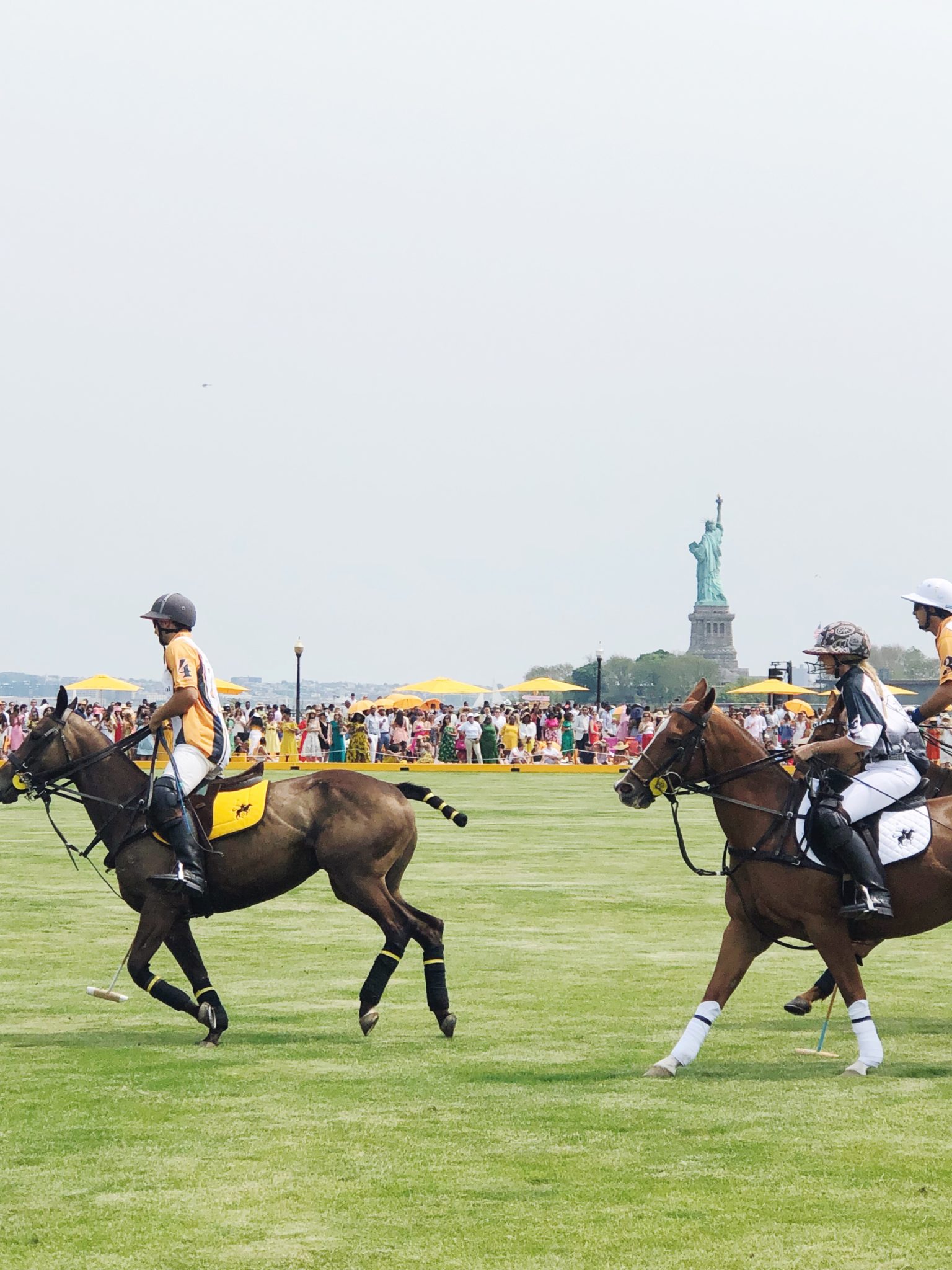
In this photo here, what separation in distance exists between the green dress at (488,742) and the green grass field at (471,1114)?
29580 millimetres

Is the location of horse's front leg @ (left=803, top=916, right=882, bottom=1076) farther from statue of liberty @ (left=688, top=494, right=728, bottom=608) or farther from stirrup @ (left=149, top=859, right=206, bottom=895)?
statue of liberty @ (left=688, top=494, right=728, bottom=608)

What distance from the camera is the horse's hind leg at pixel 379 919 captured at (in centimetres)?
1023

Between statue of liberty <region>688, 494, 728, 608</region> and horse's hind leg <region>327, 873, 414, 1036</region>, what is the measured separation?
17323 cm

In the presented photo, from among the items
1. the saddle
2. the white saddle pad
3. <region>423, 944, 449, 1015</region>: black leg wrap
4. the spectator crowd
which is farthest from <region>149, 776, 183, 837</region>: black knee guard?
the spectator crowd

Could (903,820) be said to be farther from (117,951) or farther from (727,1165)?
(117,951)

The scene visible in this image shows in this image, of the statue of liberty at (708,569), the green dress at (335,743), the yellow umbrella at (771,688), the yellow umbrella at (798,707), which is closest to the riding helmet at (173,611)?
the green dress at (335,743)

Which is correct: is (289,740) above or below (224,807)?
below

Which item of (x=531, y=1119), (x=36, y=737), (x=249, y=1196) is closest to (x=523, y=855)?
(x=36, y=737)

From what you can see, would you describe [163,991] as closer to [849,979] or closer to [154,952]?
[154,952]

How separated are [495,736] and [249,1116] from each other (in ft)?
120

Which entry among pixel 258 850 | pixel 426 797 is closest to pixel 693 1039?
pixel 426 797

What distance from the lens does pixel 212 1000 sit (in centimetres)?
1005

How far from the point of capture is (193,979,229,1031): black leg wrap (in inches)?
391

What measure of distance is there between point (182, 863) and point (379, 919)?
121 cm
